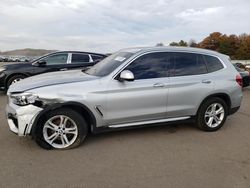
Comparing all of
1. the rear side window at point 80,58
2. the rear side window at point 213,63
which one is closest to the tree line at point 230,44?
the rear side window at point 80,58

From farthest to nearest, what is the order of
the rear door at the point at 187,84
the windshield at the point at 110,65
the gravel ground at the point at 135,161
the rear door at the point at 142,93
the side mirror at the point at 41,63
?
1. the side mirror at the point at 41,63
2. the rear door at the point at 187,84
3. the windshield at the point at 110,65
4. the rear door at the point at 142,93
5. the gravel ground at the point at 135,161

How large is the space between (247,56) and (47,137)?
102 metres

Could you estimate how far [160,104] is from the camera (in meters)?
4.83

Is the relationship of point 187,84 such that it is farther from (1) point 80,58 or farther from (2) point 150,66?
(1) point 80,58

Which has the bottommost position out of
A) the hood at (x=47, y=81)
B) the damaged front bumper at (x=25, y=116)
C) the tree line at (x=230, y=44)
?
the damaged front bumper at (x=25, y=116)

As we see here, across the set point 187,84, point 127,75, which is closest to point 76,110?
point 127,75

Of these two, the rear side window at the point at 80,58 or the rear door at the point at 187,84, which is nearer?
the rear door at the point at 187,84

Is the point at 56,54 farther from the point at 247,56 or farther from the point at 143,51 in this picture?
the point at 247,56

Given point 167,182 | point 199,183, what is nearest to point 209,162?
point 199,183

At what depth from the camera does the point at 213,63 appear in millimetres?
5402

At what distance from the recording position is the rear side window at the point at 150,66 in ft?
15.3

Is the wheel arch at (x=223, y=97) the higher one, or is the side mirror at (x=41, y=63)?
the side mirror at (x=41, y=63)

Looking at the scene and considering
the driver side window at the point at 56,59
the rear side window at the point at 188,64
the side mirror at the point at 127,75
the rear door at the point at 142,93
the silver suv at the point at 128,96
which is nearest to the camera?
the silver suv at the point at 128,96

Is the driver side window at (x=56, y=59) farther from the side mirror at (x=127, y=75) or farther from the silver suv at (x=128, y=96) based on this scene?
the side mirror at (x=127, y=75)
